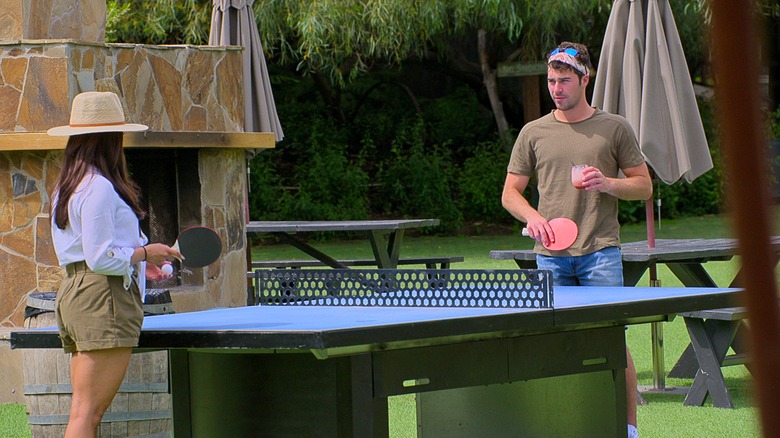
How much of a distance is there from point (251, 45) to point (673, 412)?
212 inches

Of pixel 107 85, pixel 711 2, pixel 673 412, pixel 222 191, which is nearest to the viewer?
pixel 711 2

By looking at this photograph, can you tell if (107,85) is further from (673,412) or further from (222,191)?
(673,412)

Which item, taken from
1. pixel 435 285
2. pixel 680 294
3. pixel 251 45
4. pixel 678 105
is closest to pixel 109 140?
pixel 435 285

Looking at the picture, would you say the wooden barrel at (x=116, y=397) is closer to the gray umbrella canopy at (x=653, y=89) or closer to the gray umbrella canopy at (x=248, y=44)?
the gray umbrella canopy at (x=653, y=89)

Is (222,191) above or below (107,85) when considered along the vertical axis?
below

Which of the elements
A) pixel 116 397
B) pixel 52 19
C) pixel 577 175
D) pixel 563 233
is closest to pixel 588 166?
pixel 577 175

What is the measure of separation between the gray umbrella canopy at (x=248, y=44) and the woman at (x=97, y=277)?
19.2ft

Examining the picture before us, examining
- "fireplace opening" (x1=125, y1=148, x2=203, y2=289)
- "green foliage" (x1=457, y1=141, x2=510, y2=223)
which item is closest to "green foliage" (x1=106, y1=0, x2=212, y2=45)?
"green foliage" (x1=457, y1=141, x2=510, y2=223)

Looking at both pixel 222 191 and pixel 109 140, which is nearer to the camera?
pixel 109 140

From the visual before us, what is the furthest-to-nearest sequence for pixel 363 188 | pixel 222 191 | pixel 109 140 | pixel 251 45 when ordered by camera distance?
pixel 363 188
pixel 251 45
pixel 222 191
pixel 109 140

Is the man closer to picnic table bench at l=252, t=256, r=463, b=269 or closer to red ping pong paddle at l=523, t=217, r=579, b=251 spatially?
red ping pong paddle at l=523, t=217, r=579, b=251

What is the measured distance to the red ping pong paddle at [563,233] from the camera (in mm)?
5203

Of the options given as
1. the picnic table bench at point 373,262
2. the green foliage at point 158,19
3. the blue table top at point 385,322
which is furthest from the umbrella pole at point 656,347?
the green foliage at point 158,19

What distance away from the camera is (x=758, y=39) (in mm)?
481
